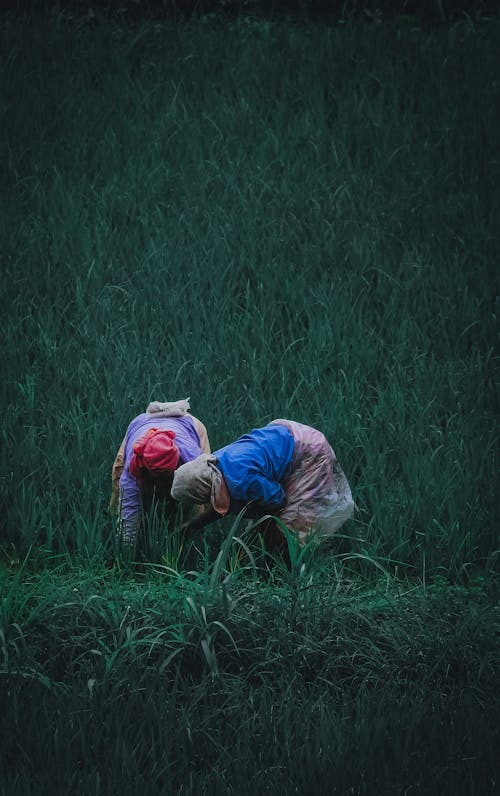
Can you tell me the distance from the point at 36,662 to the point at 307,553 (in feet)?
3.42

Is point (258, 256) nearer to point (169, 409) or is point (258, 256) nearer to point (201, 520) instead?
point (169, 409)

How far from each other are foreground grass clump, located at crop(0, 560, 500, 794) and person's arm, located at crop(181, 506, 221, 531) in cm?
20

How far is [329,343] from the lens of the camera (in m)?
4.71

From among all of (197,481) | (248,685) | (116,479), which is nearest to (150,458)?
(197,481)

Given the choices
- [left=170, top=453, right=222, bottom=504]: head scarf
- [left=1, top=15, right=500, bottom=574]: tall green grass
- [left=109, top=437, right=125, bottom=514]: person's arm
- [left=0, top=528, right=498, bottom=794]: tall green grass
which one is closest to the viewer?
[left=0, top=528, right=498, bottom=794]: tall green grass

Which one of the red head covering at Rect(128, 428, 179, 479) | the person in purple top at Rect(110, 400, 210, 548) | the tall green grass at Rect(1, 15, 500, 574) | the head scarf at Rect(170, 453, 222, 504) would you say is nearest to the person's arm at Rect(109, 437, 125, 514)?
the person in purple top at Rect(110, 400, 210, 548)

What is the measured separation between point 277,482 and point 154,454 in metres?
0.49

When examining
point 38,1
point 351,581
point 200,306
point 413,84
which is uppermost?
point 38,1

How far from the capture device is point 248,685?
2922mm

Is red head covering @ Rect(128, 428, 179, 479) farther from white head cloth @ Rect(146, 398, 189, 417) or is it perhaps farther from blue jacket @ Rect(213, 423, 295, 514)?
white head cloth @ Rect(146, 398, 189, 417)

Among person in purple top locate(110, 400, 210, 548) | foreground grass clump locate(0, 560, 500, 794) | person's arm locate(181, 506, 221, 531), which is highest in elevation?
person in purple top locate(110, 400, 210, 548)

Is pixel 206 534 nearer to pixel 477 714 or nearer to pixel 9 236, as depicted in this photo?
pixel 477 714

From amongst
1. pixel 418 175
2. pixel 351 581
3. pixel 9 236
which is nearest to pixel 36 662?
pixel 351 581

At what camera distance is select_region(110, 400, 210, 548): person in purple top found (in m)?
3.25
